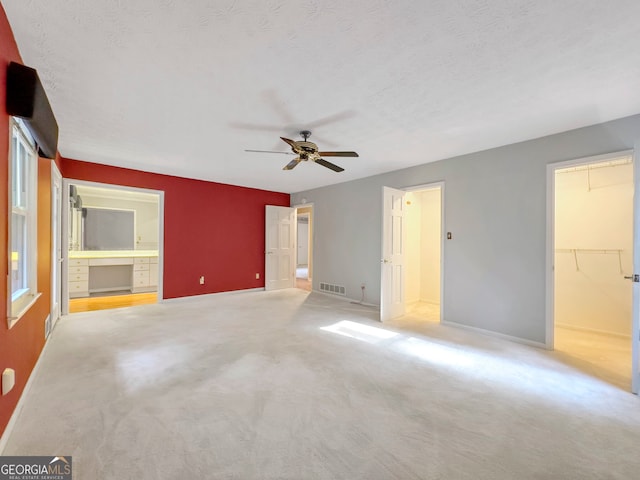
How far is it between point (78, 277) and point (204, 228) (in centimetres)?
272

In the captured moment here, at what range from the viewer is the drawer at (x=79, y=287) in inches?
223

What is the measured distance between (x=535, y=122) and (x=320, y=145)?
7.64 feet

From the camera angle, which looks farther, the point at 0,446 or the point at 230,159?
the point at 230,159

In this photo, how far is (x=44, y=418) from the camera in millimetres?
1862

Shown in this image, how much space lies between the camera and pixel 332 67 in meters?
2.02

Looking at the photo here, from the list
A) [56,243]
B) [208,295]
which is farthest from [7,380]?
[208,295]

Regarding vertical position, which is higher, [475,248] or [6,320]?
[475,248]

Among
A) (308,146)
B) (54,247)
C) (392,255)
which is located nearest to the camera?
(308,146)

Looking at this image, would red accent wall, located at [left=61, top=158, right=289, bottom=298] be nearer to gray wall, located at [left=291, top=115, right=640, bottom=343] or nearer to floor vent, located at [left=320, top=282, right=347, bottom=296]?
floor vent, located at [left=320, top=282, right=347, bottom=296]

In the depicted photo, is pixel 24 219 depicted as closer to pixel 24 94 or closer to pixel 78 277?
pixel 24 94

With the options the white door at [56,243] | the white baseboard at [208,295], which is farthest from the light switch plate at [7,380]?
the white baseboard at [208,295]

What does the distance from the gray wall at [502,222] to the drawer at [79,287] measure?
6436 mm

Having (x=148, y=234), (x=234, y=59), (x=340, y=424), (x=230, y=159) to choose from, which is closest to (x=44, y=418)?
(x=340, y=424)

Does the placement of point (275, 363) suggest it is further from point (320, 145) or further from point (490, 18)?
point (490, 18)
